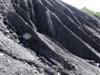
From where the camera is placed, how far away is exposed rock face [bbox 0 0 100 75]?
33.5ft

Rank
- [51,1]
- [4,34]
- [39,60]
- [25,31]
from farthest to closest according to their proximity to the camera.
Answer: [51,1], [25,31], [4,34], [39,60]

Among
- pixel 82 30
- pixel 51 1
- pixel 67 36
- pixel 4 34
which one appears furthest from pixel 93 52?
pixel 51 1

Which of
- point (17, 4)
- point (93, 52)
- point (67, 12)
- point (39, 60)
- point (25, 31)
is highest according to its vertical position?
point (67, 12)

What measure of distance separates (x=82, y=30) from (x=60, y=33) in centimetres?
244

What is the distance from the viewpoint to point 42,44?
12.8 metres

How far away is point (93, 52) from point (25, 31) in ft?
16.0

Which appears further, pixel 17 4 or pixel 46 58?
pixel 17 4

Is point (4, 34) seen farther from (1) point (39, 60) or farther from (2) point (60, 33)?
(2) point (60, 33)

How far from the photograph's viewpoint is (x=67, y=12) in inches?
833

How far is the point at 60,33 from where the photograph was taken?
53.8ft

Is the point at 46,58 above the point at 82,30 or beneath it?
beneath

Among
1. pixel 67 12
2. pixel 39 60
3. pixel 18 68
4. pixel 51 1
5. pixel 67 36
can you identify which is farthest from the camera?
pixel 51 1

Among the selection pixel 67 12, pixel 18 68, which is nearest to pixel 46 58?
pixel 18 68

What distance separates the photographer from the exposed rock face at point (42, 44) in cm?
1020
